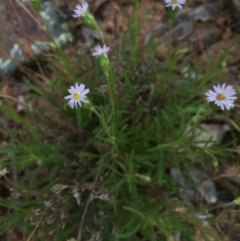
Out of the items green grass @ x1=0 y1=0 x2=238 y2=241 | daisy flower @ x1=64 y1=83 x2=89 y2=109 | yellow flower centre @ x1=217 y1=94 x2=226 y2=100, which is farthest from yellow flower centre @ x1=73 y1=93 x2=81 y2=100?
yellow flower centre @ x1=217 y1=94 x2=226 y2=100

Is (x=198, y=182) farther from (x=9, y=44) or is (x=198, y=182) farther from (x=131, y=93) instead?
(x=9, y=44)

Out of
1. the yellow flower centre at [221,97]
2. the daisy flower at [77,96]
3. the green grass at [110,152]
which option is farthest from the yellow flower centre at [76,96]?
the yellow flower centre at [221,97]

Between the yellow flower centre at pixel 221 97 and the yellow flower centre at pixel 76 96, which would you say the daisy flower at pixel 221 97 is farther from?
the yellow flower centre at pixel 76 96

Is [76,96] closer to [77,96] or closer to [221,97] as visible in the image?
[77,96]

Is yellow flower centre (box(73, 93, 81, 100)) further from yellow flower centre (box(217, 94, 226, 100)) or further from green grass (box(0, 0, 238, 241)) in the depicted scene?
yellow flower centre (box(217, 94, 226, 100))

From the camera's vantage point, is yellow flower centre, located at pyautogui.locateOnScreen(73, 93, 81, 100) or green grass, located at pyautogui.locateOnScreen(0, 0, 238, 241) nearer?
yellow flower centre, located at pyautogui.locateOnScreen(73, 93, 81, 100)

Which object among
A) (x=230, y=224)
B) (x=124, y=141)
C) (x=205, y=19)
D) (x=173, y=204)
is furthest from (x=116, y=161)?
(x=205, y=19)

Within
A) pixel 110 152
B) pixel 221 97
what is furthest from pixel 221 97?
pixel 110 152

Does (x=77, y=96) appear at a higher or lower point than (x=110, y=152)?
lower
